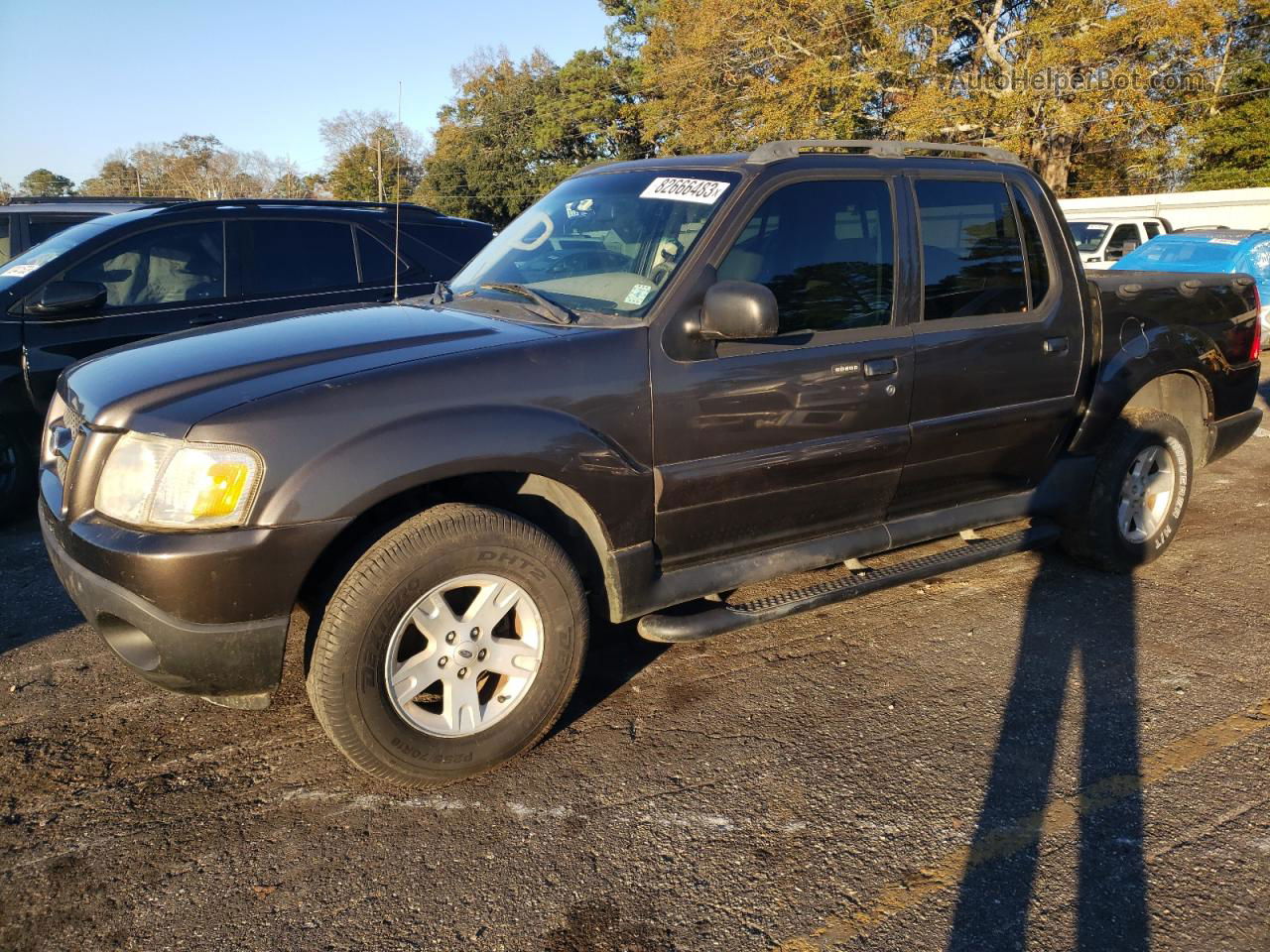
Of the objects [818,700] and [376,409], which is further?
[818,700]

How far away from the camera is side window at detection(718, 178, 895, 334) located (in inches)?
140

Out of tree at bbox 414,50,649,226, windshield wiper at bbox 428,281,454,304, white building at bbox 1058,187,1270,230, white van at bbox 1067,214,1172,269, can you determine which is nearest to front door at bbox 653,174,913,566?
windshield wiper at bbox 428,281,454,304

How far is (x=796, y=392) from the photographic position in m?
3.50

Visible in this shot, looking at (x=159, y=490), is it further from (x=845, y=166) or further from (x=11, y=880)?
(x=845, y=166)

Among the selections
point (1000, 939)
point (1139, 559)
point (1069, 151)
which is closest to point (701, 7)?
point (1069, 151)

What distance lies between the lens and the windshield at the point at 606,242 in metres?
3.47

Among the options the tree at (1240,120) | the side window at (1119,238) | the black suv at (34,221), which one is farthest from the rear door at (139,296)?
the tree at (1240,120)

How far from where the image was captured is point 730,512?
11.4 feet

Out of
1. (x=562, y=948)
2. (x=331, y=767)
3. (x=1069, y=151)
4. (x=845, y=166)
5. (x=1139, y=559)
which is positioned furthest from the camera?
(x=1069, y=151)

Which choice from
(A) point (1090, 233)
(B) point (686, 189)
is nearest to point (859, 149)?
(B) point (686, 189)

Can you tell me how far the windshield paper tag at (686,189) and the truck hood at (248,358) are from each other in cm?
84

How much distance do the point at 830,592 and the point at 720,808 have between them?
44.2 inches

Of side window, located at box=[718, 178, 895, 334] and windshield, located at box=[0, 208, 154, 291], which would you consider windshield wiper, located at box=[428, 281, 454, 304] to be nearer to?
side window, located at box=[718, 178, 895, 334]

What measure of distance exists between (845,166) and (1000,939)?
2755 mm
